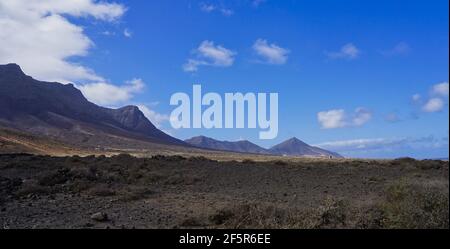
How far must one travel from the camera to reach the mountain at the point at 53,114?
12501 cm

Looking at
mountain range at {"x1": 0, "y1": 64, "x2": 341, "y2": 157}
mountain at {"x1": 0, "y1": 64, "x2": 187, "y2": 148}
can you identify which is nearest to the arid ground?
mountain range at {"x1": 0, "y1": 64, "x2": 341, "y2": 157}

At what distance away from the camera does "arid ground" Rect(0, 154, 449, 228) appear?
10.5 m

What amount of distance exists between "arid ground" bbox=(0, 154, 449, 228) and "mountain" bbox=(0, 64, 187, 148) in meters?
97.5

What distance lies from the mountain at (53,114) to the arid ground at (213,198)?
9748 cm

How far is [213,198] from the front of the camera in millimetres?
15633

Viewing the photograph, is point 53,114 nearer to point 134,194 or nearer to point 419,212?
point 134,194

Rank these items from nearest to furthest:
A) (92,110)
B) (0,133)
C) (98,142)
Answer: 1. (0,133)
2. (98,142)
3. (92,110)

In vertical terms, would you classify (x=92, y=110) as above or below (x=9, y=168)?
above

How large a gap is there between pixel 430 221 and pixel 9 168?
64.1 feet

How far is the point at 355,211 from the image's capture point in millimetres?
11539

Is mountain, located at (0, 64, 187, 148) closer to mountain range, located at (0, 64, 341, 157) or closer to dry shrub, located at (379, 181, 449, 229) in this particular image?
mountain range, located at (0, 64, 341, 157)

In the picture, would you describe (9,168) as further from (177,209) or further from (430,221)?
(430,221)

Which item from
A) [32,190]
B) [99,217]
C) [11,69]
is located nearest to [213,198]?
[99,217]
